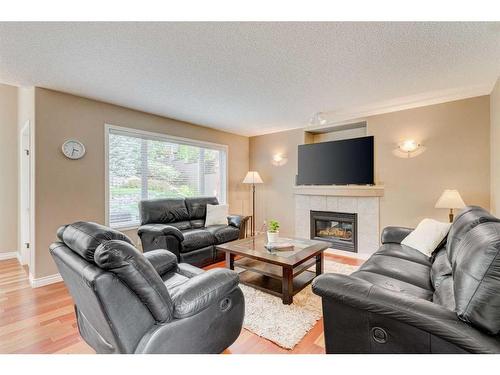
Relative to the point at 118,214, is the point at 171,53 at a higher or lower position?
higher

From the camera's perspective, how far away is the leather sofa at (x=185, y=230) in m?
3.14

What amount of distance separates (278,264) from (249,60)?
79.6 inches

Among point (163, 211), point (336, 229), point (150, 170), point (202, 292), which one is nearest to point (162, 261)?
point (202, 292)

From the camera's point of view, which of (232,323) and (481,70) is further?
(481,70)

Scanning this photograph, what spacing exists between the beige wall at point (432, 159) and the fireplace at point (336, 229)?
1.74 ft

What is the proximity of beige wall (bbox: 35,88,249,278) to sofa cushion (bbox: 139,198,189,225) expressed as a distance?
49 centimetres

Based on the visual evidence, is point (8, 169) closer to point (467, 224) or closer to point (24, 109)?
point (24, 109)

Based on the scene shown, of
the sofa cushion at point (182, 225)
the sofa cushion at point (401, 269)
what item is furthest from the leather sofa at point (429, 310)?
the sofa cushion at point (182, 225)
